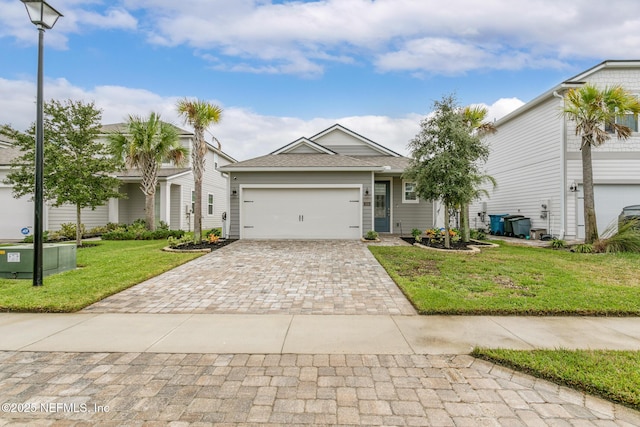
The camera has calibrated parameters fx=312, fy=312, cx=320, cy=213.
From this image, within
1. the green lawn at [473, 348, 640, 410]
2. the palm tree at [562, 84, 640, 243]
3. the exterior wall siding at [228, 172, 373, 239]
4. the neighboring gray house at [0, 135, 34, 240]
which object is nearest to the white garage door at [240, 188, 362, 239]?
the exterior wall siding at [228, 172, 373, 239]

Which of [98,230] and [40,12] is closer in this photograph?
[40,12]

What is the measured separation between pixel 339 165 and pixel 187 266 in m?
7.08

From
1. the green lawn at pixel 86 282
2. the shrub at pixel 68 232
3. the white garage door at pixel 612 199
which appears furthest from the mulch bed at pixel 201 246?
the white garage door at pixel 612 199

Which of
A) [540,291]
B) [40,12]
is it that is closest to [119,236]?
[40,12]

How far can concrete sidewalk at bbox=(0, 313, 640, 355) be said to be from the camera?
3.34 metres

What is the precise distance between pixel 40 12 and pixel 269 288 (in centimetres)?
596

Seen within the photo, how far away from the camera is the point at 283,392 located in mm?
2525

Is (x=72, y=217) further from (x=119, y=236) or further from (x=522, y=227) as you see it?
(x=522, y=227)

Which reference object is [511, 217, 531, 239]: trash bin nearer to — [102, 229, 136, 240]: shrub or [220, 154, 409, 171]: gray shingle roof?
[220, 154, 409, 171]: gray shingle roof

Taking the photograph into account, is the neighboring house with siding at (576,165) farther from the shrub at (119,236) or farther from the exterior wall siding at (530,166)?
the shrub at (119,236)

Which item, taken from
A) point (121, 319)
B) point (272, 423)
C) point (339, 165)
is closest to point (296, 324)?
point (272, 423)

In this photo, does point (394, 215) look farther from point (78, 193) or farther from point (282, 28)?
point (78, 193)

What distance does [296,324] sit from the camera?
13.2 ft

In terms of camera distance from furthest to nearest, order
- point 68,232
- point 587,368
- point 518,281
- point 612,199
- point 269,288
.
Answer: point 68,232 < point 612,199 < point 518,281 < point 269,288 < point 587,368
